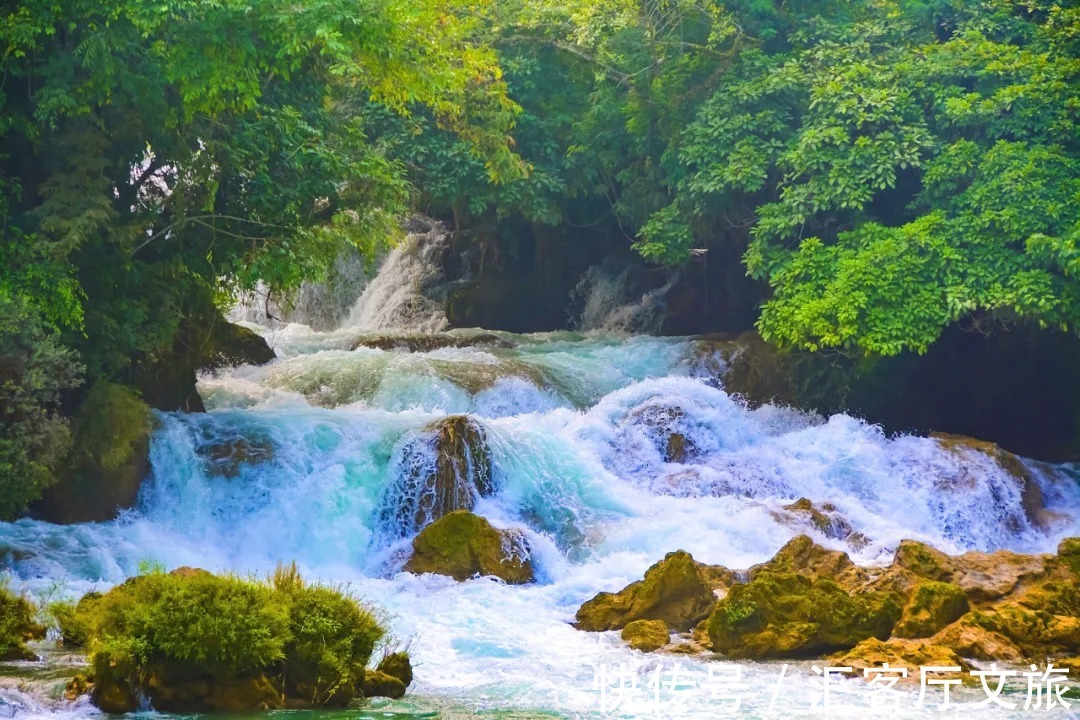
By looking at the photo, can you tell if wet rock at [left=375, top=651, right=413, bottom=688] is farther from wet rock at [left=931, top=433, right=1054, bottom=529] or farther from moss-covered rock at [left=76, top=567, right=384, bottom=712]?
wet rock at [left=931, top=433, right=1054, bottom=529]

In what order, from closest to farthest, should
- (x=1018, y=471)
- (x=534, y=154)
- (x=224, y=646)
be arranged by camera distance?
(x=224, y=646) < (x=1018, y=471) < (x=534, y=154)

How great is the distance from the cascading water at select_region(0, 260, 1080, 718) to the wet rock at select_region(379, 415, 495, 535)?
0.12 ft

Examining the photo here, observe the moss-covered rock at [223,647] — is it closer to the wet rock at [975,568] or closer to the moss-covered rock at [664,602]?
the moss-covered rock at [664,602]

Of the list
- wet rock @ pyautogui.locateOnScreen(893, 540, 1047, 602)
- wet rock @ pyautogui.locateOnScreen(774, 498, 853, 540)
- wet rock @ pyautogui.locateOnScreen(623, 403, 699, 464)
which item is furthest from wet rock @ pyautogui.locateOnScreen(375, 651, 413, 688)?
wet rock @ pyautogui.locateOnScreen(623, 403, 699, 464)

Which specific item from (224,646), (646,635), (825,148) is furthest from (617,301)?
(224,646)

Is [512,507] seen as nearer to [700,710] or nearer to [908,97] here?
[700,710]

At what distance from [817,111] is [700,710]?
13104 millimetres

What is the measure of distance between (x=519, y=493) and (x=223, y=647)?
7.87 meters

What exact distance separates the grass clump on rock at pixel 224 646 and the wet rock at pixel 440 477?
645 cm

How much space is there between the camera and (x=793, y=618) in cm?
1070

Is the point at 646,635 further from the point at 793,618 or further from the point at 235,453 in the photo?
the point at 235,453

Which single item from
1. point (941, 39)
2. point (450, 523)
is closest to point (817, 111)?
point (941, 39)

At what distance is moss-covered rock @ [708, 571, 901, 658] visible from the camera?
34.6 ft

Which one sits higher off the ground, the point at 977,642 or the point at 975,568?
the point at 975,568
